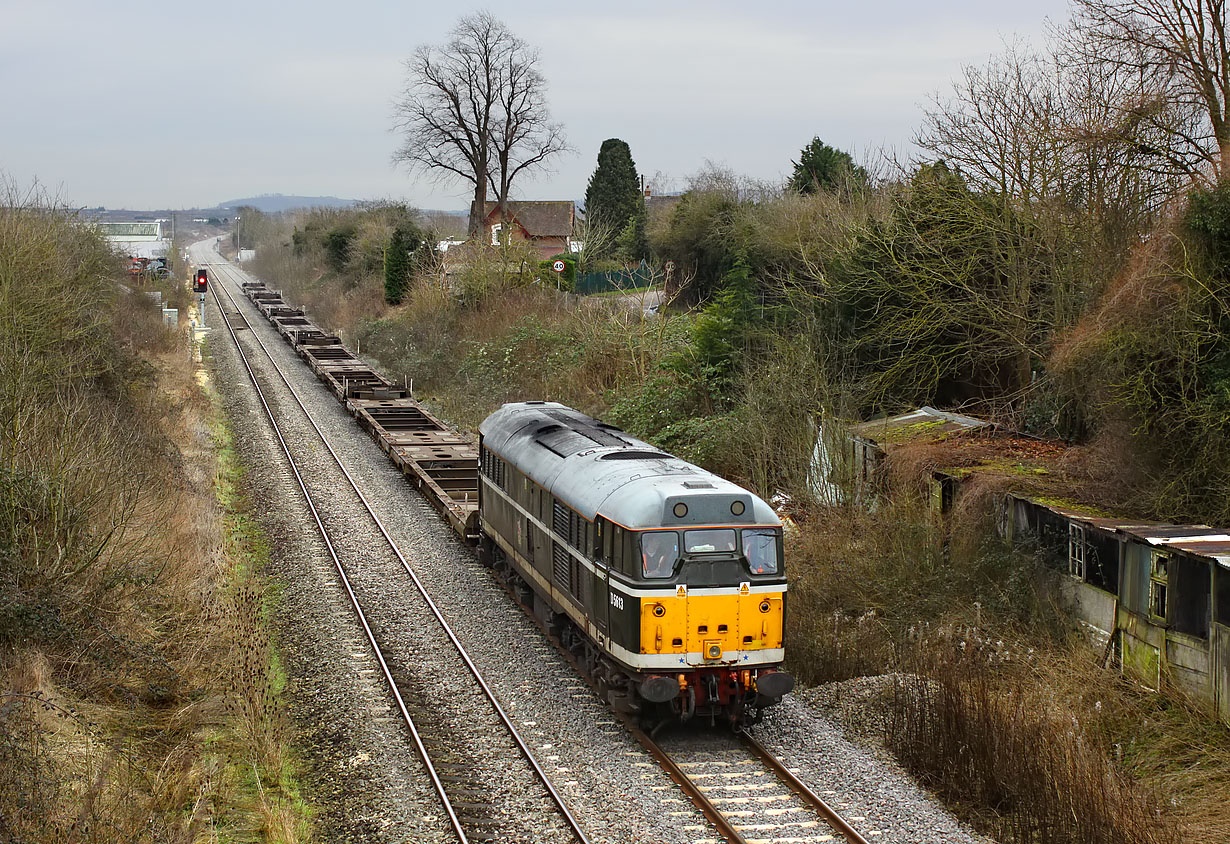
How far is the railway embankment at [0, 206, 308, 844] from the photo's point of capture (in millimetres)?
9453

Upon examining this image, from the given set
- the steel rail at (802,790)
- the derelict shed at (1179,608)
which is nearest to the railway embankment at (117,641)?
the steel rail at (802,790)

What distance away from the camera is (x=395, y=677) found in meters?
14.0

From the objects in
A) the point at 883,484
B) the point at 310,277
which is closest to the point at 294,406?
the point at 883,484

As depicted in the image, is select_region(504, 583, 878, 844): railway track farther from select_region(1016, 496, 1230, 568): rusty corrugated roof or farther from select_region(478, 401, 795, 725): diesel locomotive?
select_region(1016, 496, 1230, 568): rusty corrugated roof

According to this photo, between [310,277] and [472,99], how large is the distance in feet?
92.9

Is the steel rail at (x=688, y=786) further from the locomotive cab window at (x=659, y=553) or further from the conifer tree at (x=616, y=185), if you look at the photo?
the conifer tree at (x=616, y=185)

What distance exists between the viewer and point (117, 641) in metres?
12.6

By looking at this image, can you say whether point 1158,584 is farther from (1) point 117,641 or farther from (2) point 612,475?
(1) point 117,641

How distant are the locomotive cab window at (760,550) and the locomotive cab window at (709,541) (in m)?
0.19

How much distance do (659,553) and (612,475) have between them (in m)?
1.65

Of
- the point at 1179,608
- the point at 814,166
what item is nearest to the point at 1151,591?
the point at 1179,608

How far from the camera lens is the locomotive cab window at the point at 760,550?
12.2 m

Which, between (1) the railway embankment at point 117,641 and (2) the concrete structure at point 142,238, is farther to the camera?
(2) the concrete structure at point 142,238

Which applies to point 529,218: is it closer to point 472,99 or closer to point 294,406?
point 472,99
